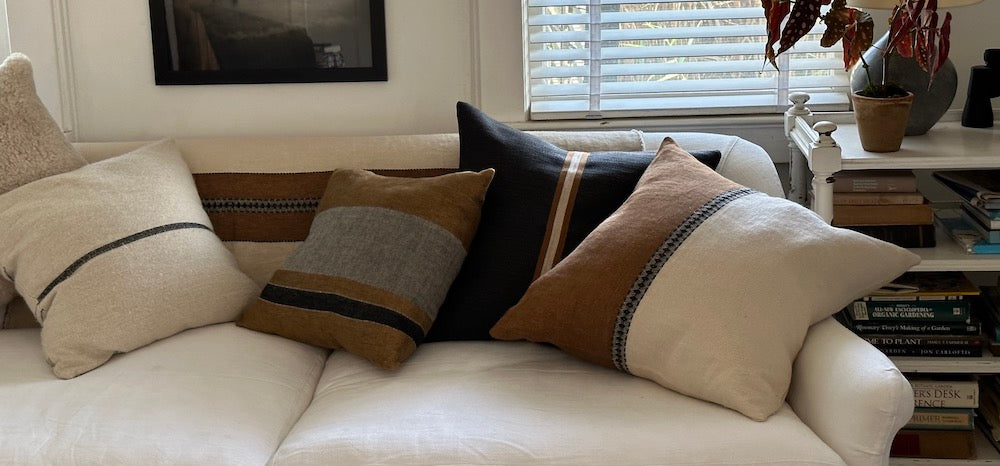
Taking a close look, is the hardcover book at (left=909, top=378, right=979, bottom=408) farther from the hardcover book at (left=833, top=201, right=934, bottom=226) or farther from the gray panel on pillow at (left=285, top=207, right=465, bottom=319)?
the gray panel on pillow at (left=285, top=207, right=465, bottom=319)

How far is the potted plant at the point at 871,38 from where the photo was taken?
2.13m

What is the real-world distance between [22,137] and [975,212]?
2.07 metres

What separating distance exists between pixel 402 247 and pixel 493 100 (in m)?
0.76

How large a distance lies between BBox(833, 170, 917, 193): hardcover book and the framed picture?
1.18 meters

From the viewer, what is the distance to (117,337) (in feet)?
6.87

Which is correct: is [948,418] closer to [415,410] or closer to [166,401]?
[415,410]

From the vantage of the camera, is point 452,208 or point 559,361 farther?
point 452,208

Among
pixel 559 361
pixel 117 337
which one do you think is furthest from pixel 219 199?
pixel 559 361

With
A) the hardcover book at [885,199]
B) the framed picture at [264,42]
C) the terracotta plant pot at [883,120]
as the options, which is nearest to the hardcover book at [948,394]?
the hardcover book at [885,199]

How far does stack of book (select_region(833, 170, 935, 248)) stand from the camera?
7.59ft

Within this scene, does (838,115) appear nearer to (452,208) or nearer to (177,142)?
(452,208)

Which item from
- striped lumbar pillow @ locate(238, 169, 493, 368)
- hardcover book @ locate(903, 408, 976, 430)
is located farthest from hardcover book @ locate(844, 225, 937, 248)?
striped lumbar pillow @ locate(238, 169, 493, 368)

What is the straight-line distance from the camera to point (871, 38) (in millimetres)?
2242

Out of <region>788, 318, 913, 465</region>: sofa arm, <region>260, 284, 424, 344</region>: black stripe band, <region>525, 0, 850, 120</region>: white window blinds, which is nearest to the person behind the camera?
<region>788, 318, 913, 465</region>: sofa arm
